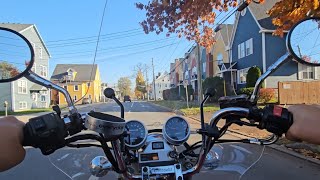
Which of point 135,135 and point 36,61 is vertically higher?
point 36,61

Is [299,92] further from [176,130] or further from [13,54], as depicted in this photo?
[13,54]

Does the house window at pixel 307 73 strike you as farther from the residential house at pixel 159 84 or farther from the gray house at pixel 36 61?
the gray house at pixel 36 61

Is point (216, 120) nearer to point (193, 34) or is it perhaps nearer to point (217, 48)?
point (193, 34)

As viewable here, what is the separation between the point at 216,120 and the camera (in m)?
2.06

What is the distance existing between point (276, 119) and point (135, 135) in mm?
962

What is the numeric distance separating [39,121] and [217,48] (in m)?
45.7

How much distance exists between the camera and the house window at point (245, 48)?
33531 millimetres

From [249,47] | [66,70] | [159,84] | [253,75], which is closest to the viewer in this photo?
[66,70]

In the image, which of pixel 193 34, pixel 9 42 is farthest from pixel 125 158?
pixel 193 34

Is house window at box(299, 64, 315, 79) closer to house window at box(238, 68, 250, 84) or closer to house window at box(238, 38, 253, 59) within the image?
house window at box(238, 38, 253, 59)

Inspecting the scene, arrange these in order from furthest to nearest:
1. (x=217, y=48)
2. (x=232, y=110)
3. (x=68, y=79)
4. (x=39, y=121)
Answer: (x=217, y=48) < (x=68, y=79) < (x=232, y=110) < (x=39, y=121)

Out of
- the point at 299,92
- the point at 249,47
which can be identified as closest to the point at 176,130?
the point at 299,92

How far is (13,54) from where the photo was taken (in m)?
2.24

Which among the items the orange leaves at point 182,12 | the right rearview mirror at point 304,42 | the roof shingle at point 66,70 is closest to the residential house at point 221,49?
the orange leaves at point 182,12
